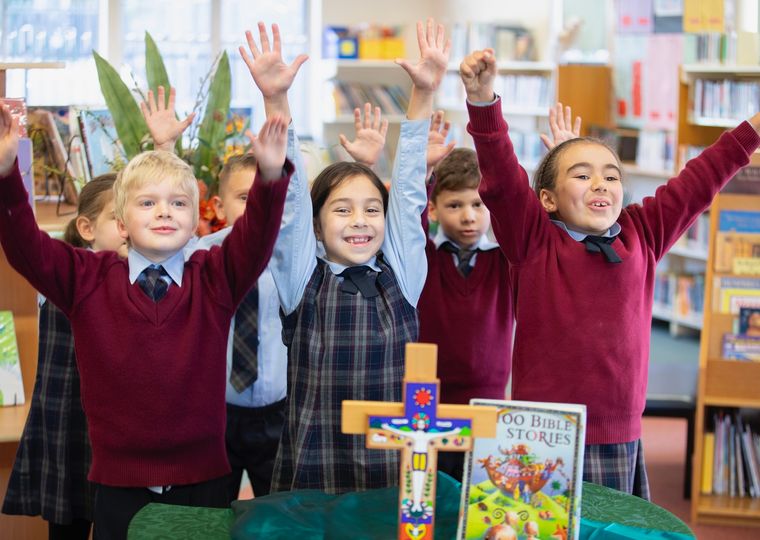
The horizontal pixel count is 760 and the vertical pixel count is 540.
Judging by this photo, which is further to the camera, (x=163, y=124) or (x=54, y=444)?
(x=163, y=124)

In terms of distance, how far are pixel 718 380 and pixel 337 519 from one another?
236 centimetres

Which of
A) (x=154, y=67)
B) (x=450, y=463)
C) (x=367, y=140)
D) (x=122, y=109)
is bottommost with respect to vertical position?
(x=450, y=463)

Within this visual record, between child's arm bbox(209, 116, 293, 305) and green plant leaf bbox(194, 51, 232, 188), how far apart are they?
109 centimetres

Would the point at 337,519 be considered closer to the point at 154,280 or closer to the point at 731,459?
the point at 154,280

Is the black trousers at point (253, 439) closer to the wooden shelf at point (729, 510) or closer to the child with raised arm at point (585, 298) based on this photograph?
the child with raised arm at point (585, 298)

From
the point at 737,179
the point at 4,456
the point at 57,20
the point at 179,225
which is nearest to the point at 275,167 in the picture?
the point at 179,225

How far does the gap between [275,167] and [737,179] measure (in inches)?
88.7

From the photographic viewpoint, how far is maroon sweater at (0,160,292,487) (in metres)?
1.89

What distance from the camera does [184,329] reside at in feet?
6.27

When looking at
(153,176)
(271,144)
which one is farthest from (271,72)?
(153,176)

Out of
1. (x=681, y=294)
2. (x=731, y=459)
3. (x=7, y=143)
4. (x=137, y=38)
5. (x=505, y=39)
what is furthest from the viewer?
(x=137, y=38)

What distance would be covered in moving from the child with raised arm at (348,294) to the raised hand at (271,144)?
0.42 feet

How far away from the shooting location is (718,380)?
11.9ft

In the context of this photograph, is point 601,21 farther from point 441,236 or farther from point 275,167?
point 275,167
